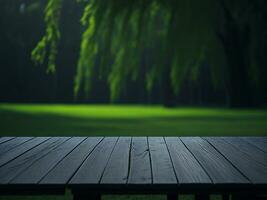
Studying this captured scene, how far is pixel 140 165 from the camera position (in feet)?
5.76

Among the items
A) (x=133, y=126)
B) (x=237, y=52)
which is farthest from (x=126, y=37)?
(x=237, y=52)

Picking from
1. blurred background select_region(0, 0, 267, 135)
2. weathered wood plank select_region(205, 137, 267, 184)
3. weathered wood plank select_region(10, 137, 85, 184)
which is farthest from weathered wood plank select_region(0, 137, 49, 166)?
blurred background select_region(0, 0, 267, 135)

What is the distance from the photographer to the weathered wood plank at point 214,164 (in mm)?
1485

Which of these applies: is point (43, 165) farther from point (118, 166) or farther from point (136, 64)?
point (136, 64)

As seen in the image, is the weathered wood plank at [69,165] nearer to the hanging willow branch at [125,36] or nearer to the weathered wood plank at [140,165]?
the weathered wood plank at [140,165]

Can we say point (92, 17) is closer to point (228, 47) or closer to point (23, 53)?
point (228, 47)

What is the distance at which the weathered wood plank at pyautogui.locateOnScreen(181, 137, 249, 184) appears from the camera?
4.87 feet

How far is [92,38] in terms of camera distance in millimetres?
6258

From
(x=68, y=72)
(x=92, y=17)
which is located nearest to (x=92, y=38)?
(x=92, y=17)

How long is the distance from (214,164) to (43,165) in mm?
723

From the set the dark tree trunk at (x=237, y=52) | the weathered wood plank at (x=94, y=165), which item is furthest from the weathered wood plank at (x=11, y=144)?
the dark tree trunk at (x=237, y=52)

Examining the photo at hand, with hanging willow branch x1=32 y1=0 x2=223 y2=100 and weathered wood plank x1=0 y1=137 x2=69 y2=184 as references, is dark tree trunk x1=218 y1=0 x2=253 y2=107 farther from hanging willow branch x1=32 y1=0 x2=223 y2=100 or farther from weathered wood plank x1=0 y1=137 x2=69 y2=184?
weathered wood plank x1=0 y1=137 x2=69 y2=184

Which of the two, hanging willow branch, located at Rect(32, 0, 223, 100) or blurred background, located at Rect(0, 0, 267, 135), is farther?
blurred background, located at Rect(0, 0, 267, 135)

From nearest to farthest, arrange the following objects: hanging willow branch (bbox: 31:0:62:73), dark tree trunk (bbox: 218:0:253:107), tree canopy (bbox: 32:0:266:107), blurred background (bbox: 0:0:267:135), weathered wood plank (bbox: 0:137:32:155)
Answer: weathered wood plank (bbox: 0:137:32:155) < hanging willow branch (bbox: 31:0:62:73) < tree canopy (bbox: 32:0:266:107) < blurred background (bbox: 0:0:267:135) < dark tree trunk (bbox: 218:0:253:107)
